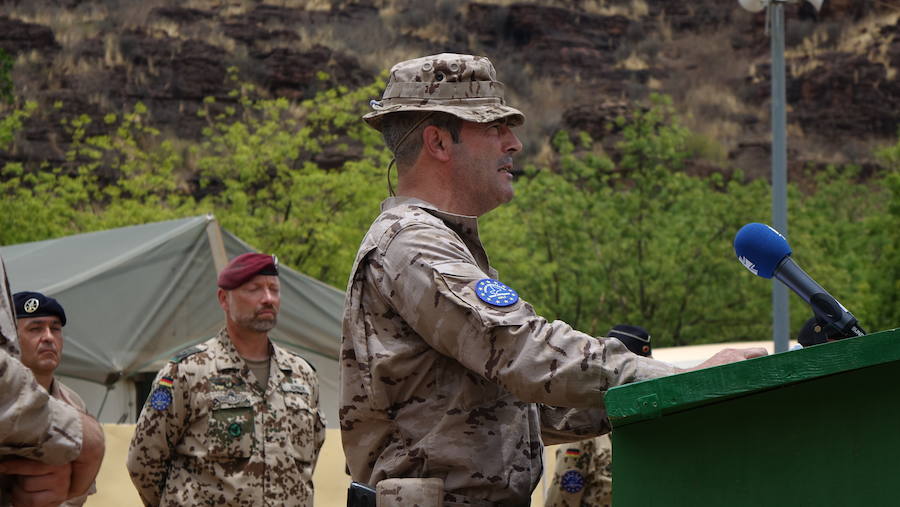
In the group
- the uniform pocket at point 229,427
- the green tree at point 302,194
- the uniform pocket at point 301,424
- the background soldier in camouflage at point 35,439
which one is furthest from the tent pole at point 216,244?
the green tree at point 302,194

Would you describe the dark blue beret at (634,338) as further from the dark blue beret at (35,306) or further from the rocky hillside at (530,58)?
the rocky hillside at (530,58)

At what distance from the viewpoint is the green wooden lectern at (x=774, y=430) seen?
2277mm

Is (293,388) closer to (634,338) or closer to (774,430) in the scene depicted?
(634,338)

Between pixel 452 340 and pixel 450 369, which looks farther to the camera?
pixel 450 369

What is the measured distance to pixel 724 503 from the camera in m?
2.41

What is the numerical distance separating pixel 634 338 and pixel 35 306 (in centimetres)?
331

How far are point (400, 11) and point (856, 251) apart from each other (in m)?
39.5

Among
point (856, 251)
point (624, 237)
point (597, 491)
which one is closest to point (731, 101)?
point (856, 251)

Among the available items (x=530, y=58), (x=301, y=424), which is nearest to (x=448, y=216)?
(x=301, y=424)

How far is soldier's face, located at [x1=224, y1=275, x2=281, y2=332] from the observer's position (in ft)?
21.7

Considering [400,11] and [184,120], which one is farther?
[400,11]

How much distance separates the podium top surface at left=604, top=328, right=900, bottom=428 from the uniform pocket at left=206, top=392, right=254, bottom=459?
13.3ft

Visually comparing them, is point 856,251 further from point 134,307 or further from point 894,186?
point 134,307

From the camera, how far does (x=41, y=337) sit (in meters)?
6.71
